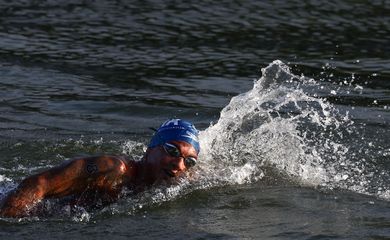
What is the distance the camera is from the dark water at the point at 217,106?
28.7 ft

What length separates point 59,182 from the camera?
28.0ft

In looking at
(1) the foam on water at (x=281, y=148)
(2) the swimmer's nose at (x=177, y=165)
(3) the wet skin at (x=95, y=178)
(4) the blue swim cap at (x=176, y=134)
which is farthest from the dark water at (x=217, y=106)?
(4) the blue swim cap at (x=176, y=134)

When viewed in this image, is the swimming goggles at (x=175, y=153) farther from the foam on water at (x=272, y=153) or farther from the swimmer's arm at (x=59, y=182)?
the swimmer's arm at (x=59, y=182)

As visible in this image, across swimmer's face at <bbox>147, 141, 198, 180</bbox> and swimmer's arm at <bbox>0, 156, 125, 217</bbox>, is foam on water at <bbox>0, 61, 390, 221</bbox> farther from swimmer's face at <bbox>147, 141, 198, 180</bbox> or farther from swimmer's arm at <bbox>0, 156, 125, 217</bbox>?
swimmer's arm at <bbox>0, 156, 125, 217</bbox>

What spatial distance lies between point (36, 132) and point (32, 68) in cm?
391

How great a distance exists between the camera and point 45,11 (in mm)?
20562

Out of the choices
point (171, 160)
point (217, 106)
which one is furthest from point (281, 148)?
point (217, 106)

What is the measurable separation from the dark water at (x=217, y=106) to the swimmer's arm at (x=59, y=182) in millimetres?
172

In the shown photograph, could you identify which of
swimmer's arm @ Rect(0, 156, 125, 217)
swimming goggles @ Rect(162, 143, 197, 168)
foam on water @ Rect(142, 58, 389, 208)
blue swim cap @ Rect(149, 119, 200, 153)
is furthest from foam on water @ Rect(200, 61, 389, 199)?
swimmer's arm @ Rect(0, 156, 125, 217)

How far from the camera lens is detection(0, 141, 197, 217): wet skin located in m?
8.38

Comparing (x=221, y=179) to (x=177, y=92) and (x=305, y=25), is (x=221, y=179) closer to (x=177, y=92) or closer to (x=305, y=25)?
(x=177, y=92)

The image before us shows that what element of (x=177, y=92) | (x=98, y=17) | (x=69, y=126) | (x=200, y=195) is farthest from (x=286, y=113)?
(x=98, y=17)

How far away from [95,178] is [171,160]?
0.71 metres

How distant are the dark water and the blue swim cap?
428mm
